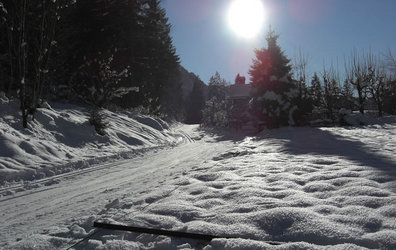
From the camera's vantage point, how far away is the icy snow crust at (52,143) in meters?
6.46

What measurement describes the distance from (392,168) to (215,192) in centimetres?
307

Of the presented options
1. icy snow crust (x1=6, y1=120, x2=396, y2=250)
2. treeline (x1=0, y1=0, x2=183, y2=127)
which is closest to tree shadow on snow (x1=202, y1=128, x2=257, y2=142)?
treeline (x1=0, y1=0, x2=183, y2=127)

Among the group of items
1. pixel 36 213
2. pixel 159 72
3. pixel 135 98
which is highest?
pixel 159 72

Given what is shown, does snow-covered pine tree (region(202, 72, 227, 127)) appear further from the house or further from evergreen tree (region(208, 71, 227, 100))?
evergreen tree (region(208, 71, 227, 100))

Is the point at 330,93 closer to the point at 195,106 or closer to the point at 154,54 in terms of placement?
the point at 154,54

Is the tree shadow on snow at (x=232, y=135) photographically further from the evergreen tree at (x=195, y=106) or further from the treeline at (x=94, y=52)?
the evergreen tree at (x=195, y=106)

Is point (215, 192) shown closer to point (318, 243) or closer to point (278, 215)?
point (278, 215)

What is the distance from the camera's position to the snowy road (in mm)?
3383

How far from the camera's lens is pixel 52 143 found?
8312 millimetres

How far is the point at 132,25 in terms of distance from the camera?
72.4 ft

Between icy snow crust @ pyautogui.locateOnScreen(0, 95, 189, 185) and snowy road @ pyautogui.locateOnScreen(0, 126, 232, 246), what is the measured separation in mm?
886

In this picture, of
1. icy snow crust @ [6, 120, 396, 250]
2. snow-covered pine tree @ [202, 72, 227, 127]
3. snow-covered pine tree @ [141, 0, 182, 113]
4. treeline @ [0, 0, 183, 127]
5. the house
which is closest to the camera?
icy snow crust @ [6, 120, 396, 250]

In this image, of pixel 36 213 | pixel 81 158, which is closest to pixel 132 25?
pixel 81 158

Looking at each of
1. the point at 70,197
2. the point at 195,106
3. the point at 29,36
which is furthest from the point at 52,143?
the point at 195,106
